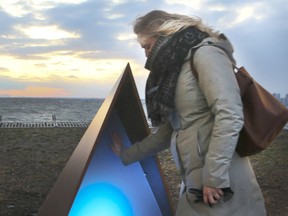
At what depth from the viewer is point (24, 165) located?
8477 millimetres

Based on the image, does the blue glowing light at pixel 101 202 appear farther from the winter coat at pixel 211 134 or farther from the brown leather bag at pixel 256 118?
the brown leather bag at pixel 256 118

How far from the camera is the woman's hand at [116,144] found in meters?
3.20

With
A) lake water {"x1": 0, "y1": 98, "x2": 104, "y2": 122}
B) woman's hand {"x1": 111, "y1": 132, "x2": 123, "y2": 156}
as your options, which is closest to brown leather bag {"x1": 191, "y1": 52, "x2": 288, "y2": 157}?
woman's hand {"x1": 111, "y1": 132, "x2": 123, "y2": 156}

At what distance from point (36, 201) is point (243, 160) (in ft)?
14.8

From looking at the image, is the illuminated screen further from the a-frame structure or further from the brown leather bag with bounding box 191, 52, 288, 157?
the brown leather bag with bounding box 191, 52, 288, 157

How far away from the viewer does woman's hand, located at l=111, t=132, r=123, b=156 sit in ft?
10.5

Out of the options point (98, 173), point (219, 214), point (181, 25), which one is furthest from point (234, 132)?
point (98, 173)

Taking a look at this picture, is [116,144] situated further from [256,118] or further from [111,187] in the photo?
[256,118]

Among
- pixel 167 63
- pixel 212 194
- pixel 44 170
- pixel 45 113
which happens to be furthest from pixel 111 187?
pixel 45 113

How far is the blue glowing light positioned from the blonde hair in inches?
51.3

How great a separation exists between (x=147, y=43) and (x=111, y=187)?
1.37 metres

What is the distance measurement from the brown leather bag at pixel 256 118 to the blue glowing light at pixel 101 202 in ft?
4.18

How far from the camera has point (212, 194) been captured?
2.09 m

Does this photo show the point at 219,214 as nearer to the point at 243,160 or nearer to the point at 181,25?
the point at 243,160
